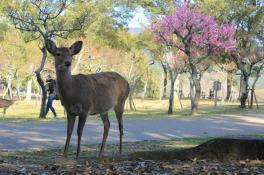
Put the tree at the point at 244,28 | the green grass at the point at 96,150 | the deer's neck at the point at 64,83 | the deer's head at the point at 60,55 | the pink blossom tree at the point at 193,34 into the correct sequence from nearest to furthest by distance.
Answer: the deer's head at the point at 60,55 → the deer's neck at the point at 64,83 → the green grass at the point at 96,150 → the pink blossom tree at the point at 193,34 → the tree at the point at 244,28

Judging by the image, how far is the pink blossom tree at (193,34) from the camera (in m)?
35.2

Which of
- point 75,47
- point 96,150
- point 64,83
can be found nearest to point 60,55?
point 75,47

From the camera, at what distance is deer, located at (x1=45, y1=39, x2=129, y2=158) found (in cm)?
970

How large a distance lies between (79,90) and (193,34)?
26.2 m

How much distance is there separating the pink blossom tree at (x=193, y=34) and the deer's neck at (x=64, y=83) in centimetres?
2497

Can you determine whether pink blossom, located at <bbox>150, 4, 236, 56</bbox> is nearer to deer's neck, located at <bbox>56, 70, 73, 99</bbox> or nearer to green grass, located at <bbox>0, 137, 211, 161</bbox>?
green grass, located at <bbox>0, 137, 211, 161</bbox>

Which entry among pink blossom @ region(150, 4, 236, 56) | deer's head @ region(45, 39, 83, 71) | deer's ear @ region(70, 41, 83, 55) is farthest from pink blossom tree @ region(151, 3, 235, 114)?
deer's head @ region(45, 39, 83, 71)

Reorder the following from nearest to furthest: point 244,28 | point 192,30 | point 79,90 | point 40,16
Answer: point 79,90, point 40,16, point 192,30, point 244,28

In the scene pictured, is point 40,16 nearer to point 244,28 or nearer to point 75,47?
point 75,47

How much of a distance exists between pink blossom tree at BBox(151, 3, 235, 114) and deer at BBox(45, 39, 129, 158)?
23641 millimetres

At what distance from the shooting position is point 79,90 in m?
10.2

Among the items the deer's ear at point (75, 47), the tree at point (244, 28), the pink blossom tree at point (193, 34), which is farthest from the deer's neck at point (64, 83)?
the tree at point (244, 28)

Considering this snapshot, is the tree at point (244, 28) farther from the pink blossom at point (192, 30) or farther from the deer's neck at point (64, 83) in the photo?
the deer's neck at point (64, 83)

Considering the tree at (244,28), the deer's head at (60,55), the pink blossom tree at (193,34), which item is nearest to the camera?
the deer's head at (60,55)
